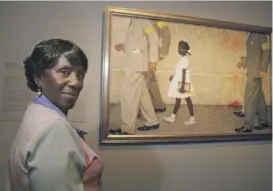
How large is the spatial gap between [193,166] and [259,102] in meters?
0.59

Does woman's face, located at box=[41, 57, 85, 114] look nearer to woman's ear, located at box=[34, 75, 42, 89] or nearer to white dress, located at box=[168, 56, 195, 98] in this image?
woman's ear, located at box=[34, 75, 42, 89]

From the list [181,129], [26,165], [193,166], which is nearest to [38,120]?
[26,165]

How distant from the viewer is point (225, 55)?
1.38 meters

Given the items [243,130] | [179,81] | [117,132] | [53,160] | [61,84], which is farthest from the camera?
[243,130]

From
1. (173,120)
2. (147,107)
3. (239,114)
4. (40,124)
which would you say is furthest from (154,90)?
(40,124)

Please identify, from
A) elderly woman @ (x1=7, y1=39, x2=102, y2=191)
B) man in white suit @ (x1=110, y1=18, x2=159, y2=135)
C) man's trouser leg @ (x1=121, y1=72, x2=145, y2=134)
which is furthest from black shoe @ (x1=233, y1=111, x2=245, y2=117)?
elderly woman @ (x1=7, y1=39, x2=102, y2=191)

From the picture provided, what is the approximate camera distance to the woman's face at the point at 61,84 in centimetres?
73

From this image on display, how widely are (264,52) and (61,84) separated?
1.31 m

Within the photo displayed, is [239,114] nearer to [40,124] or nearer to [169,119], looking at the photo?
[169,119]

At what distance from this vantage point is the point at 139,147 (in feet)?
4.02

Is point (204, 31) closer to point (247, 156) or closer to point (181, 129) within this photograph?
point (181, 129)

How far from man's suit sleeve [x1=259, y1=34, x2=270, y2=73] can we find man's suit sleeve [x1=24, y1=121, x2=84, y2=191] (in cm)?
133

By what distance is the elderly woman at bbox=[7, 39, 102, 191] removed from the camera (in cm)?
57

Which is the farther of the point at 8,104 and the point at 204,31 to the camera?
the point at 204,31
